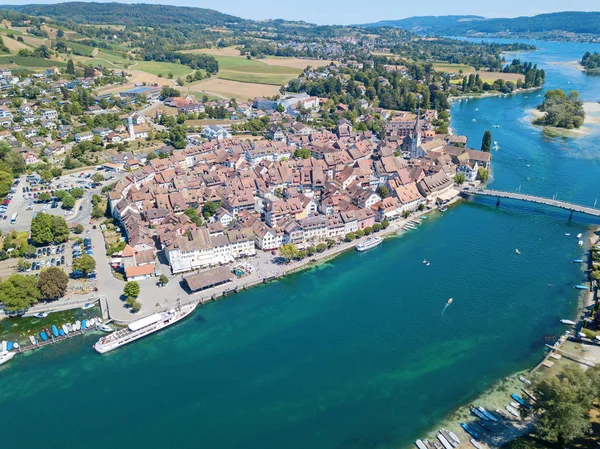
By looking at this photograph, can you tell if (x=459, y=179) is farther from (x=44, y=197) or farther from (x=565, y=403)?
(x=44, y=197)

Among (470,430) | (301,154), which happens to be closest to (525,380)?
(470,430)

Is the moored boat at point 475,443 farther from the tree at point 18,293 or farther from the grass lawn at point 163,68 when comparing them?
the grass lawn at point 163,68

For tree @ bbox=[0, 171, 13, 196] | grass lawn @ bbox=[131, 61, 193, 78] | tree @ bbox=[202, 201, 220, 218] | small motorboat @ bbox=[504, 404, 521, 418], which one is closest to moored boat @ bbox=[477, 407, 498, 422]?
small motorboat @ bbox=[504, 404, 521, 418]

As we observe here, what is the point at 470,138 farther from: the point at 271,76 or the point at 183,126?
the point at 271,76

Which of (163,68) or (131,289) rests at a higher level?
(163,68)

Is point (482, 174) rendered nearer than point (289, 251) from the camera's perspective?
No

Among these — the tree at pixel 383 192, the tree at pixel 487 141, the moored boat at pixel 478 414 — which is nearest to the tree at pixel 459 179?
the tree at pixel 487 141

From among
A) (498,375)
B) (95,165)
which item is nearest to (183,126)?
(95,165)
